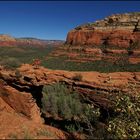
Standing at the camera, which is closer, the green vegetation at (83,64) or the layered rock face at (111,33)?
the green vegetation at (83,64)

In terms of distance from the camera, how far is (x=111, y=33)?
85938 mm

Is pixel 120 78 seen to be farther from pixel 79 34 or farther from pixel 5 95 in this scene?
pixel 79 34

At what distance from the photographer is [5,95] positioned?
24.8 m

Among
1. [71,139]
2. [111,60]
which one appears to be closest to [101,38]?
[111,60]

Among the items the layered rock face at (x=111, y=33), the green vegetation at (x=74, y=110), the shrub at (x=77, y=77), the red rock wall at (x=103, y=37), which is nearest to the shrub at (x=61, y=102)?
the green vegetation at (x=74, y=110)

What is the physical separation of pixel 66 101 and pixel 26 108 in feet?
10.9

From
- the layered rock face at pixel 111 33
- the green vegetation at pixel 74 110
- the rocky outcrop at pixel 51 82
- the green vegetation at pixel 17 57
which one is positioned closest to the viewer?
the green vegetation at pixel 74 110

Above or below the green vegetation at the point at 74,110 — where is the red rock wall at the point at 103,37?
above

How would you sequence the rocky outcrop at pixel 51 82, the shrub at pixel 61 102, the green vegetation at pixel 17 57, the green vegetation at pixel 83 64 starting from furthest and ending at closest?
the green vegetation at pixel 83 64
the green vegetation at pixel 17 57
the shrub at pixel 61 102
the rocky outcrop at pixel 51 82

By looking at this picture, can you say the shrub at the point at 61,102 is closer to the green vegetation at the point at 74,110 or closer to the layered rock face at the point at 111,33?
the green vegetation at the point at 74,110

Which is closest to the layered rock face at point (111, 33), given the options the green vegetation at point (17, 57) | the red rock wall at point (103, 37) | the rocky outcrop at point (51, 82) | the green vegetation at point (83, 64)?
the red rock wall at point (103, 37)

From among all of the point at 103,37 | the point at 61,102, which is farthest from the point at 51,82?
the point at 103,37

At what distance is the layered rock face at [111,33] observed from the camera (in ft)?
263

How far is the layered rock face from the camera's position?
263 feet
